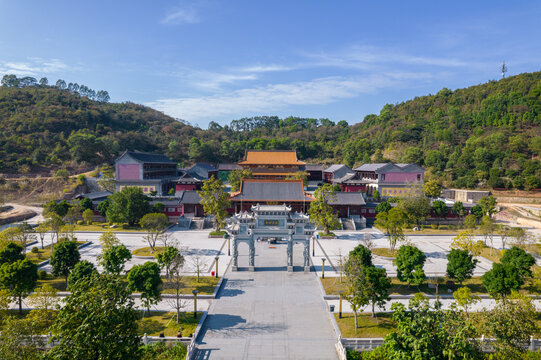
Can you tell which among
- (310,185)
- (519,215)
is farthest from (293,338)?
(310,185)

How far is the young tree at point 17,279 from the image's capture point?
668 inches

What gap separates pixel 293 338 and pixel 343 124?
447 ft

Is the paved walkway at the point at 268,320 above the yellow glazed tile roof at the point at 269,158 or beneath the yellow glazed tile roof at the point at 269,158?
beneath

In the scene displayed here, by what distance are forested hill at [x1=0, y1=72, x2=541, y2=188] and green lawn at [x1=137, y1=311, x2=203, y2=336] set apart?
63.7 meters

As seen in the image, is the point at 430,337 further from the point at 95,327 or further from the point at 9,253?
the point at 9,253

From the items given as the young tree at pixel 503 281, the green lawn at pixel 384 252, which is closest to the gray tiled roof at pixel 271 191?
the green lawn at pixel 384 252

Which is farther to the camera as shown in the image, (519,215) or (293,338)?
(519,215)

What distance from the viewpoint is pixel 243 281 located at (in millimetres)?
22469

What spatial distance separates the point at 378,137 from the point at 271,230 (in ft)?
264

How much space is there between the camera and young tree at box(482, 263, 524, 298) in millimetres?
17219

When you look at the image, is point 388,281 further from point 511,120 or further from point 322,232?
point 511,120

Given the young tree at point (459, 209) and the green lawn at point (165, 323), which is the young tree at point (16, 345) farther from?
the young tree at point (459, 209)

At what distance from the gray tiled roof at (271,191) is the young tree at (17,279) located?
83.8 feet

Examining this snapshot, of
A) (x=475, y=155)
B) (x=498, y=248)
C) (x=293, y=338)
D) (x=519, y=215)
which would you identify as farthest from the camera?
(x=475, y=155)
